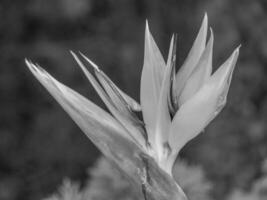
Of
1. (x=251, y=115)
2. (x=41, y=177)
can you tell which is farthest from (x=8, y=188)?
(x=251, y=115)

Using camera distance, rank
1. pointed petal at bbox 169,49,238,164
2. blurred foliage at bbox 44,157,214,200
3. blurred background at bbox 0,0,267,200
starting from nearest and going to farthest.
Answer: pointed petal at bbox 169,49,238,164 < blurred foliage at bbox 44,157,214,200 < blurred background at bbox 0,0,267,200

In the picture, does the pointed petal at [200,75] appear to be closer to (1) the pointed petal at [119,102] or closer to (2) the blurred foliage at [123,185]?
(1) the pointed petal at [119,102]

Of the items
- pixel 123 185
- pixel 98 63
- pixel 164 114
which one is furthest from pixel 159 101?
pixel 98 63

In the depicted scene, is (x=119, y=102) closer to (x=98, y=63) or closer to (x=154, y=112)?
(x=154, y=112)

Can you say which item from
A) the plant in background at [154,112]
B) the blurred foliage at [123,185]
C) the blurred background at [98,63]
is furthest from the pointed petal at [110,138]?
the blurred background at [98,63]

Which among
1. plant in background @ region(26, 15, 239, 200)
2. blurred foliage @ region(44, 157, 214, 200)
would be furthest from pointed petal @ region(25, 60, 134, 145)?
blurred foliage @ region(44, 157, 214, 200)

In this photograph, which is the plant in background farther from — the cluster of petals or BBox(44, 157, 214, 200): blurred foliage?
BBox(44, 157, 214, 200): blurred foliage
